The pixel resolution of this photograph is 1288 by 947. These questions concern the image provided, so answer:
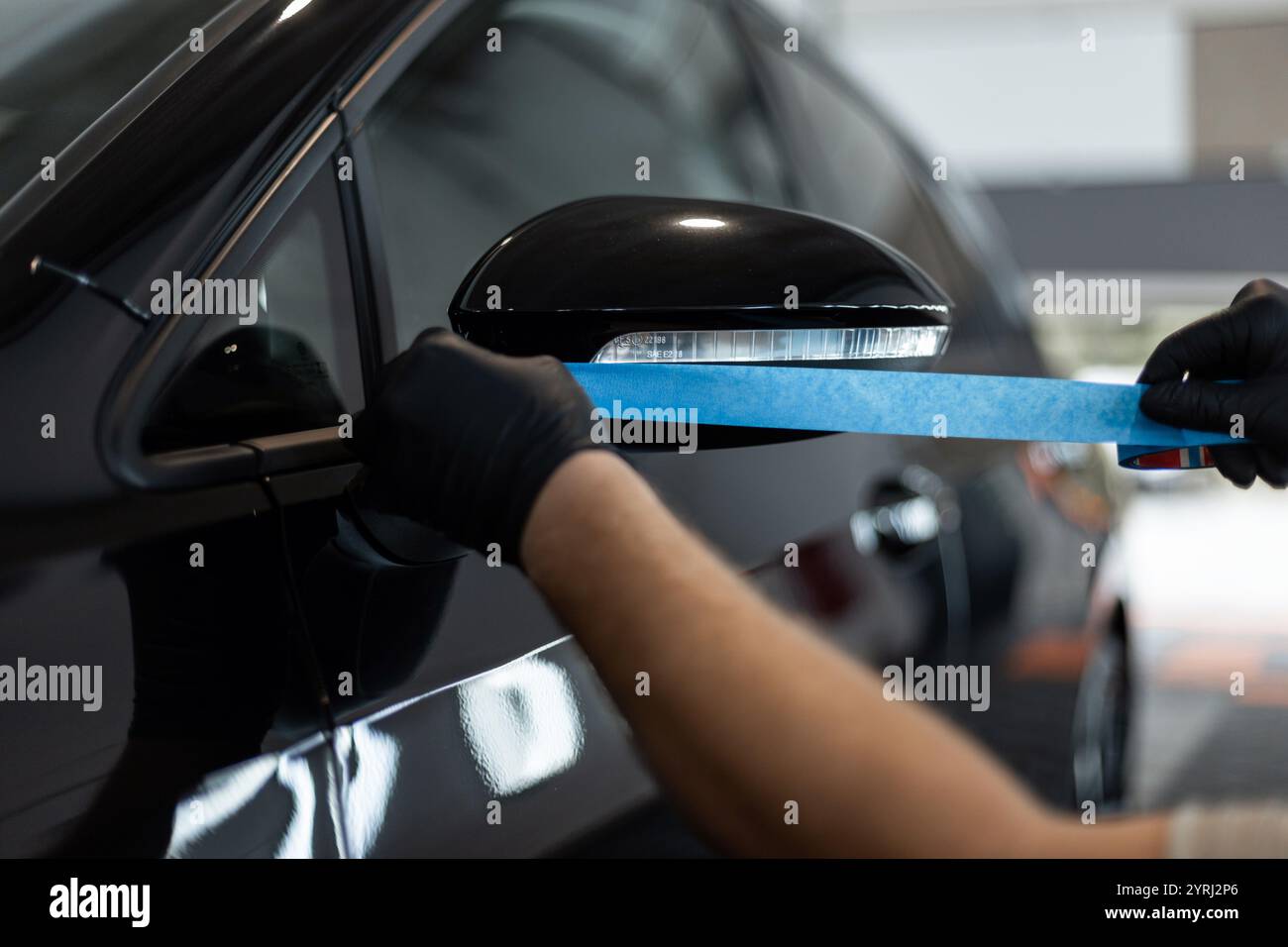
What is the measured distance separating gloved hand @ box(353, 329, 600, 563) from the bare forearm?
8cm

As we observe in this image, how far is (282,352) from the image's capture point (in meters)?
0.79

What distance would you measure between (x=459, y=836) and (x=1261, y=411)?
0.82 m

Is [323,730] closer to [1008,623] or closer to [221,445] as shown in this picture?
[221,445]

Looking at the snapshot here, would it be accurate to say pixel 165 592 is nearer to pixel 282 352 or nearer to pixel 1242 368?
pixel 282 352

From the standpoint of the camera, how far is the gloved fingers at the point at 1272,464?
1.14 meters

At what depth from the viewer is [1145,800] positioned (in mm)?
2920

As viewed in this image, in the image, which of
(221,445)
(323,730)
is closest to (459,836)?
(323,730)

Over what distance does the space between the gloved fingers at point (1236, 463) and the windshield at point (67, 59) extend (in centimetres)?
99

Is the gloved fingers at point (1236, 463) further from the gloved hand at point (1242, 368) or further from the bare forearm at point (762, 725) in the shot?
the bare forearm at point (762, 725)

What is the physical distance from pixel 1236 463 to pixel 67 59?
43.7 inches

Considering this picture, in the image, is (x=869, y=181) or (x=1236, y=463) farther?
(x=869, y=181)

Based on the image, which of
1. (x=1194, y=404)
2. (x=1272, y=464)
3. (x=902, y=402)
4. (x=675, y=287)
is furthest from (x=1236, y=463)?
(x=675, y=287)

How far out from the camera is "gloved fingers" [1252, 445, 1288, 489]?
45.0 inches

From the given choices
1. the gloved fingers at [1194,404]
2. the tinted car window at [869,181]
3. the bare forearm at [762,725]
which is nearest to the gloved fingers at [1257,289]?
the gloved fingers at [1194,404]
